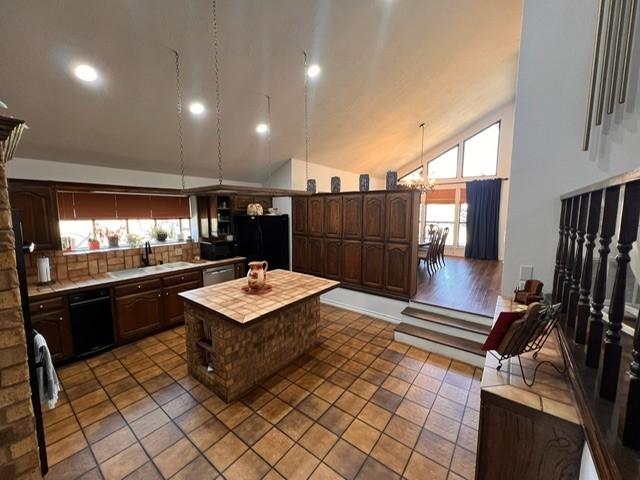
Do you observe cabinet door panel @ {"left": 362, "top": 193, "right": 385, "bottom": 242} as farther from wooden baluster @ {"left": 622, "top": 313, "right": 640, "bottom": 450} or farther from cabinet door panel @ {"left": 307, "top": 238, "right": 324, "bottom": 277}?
wooden baluster @ {"left": 622, "top": 313, "right": 640, "bottom": 450}

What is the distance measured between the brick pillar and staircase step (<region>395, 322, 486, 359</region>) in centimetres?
331

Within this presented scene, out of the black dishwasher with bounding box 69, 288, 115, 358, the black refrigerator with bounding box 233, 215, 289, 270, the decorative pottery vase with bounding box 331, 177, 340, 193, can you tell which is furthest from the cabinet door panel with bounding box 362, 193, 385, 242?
the black dishwasher with bounding box 69, 288, 115, 358

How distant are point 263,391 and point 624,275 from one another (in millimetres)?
2620

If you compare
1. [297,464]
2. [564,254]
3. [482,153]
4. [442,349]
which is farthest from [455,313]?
[482,153]

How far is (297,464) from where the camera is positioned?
1742 millimetres

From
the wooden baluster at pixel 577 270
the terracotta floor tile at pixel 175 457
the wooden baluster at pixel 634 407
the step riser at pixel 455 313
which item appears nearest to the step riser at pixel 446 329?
the step riser at pixel 455 313

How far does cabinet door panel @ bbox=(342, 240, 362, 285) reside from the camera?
4.35 meters

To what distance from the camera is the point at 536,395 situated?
4.25 feet

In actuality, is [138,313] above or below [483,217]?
below

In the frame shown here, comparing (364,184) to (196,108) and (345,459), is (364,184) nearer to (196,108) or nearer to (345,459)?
(196,108)

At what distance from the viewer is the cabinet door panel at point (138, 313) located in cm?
320

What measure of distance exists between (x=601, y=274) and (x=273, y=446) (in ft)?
7.31

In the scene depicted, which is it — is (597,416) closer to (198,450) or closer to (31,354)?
(198,450)

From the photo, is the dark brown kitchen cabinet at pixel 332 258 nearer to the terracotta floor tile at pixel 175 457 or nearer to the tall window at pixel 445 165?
the terracotta floor tile at pixel 175 457
